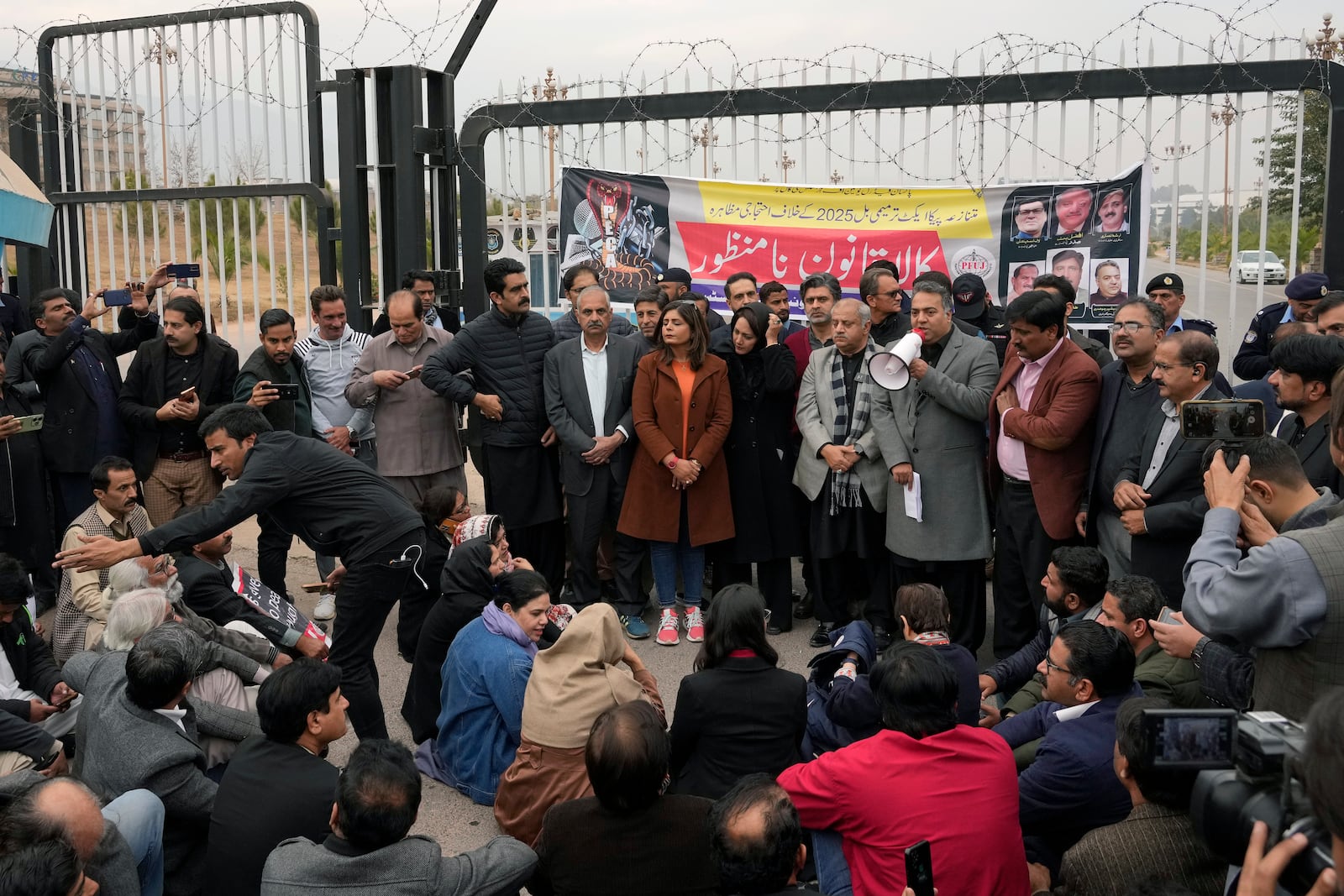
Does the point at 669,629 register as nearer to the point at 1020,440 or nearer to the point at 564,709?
the point at 1020,440

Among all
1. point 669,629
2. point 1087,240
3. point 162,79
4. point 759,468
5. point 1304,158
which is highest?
point 162,79

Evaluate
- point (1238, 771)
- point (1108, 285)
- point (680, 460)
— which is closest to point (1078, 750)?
point (1238, 771)

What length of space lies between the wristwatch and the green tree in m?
4.25

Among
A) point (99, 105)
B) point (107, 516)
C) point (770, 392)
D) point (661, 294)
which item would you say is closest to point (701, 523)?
point (770, 392)

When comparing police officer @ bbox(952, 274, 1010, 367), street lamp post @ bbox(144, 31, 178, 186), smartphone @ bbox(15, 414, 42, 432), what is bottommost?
smartphone @ bbox(15, 414, 42, 432)

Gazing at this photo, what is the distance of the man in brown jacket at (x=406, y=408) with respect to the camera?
708 cm

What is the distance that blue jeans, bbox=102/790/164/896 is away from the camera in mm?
3541

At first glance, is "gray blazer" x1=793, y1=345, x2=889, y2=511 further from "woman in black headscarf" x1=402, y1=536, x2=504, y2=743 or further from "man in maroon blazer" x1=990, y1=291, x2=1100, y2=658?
"woman in black headscarf" x1=402, y1=536, x2=504, y2=743

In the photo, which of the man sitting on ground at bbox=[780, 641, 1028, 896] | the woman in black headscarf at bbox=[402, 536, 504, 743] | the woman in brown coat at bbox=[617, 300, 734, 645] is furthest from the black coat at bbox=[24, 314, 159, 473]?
the man sitting on ground at bbox=[780, 641, 1028, 896]

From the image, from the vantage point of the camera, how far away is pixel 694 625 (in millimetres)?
6734

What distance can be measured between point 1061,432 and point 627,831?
3174 mm

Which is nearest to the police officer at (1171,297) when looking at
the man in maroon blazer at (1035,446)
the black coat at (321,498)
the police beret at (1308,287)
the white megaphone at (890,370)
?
the police beret at (1308,287)

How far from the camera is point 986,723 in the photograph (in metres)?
4.88

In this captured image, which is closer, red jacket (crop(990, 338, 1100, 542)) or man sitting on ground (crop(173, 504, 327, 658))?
man sitting on ground (crop(173, 504, 327, 658))
